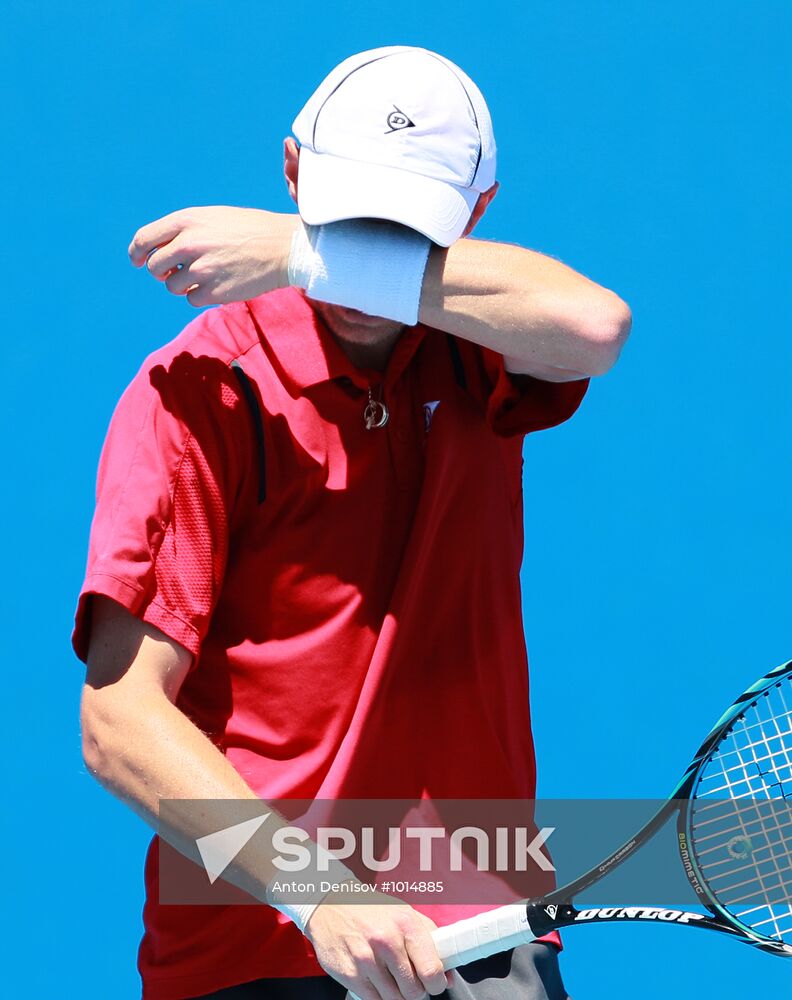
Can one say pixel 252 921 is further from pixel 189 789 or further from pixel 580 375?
pixel 580 375

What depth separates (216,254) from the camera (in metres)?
1.33

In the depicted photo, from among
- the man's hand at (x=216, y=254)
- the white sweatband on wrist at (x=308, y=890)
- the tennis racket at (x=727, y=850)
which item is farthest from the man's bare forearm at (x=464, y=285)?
the white sweatband on wrist at (x=308, y=890)

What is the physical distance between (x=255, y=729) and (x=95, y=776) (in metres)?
0.14

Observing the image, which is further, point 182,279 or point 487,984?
point 487,984

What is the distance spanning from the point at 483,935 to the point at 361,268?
54 centimetres

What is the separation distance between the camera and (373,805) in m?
1.43

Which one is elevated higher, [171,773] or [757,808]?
[171,773]

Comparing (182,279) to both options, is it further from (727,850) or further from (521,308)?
(727,850)

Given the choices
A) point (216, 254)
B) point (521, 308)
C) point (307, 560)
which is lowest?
point (307, 560)

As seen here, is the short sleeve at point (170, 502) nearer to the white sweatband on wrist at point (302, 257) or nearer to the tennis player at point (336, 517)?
the tennis player at point (336, 517)

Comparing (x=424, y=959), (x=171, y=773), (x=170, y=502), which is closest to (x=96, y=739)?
(x=171, y=773)

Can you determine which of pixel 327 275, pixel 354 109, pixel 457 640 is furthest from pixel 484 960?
pixel 354 109

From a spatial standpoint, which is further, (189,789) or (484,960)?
(484,960)

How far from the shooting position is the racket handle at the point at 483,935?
132 centimetres
